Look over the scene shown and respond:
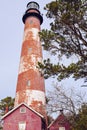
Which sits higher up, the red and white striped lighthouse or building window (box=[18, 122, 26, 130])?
the red and white striped lighthouse

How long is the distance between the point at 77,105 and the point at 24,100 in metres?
7.99

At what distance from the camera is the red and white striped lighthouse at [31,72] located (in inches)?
947

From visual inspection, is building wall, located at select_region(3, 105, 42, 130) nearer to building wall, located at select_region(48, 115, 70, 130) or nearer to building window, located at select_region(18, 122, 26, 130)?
building window, located at select_region(18, 122, 26, 130)

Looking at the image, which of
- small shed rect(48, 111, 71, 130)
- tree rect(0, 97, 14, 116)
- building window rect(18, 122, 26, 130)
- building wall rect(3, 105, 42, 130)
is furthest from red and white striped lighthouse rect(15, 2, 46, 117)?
tree rect(0, 97, 14, 116)

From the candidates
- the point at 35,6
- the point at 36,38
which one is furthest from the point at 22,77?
the point at 35,6

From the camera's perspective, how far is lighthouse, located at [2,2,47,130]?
22.6 meters

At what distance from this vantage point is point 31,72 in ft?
83.5

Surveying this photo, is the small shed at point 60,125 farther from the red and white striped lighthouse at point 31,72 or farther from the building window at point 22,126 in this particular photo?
Result: the building window at point 22,126

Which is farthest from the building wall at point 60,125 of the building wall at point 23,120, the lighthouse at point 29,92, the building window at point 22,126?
the building window at point 22,126

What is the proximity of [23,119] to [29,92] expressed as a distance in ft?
9.85

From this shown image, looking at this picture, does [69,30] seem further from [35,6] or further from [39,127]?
[35,6]

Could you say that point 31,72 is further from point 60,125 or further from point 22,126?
point 60,125

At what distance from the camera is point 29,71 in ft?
83.7

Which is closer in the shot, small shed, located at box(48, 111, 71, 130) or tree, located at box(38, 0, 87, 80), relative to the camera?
tree, located at box(38, 0, 87, 80)
